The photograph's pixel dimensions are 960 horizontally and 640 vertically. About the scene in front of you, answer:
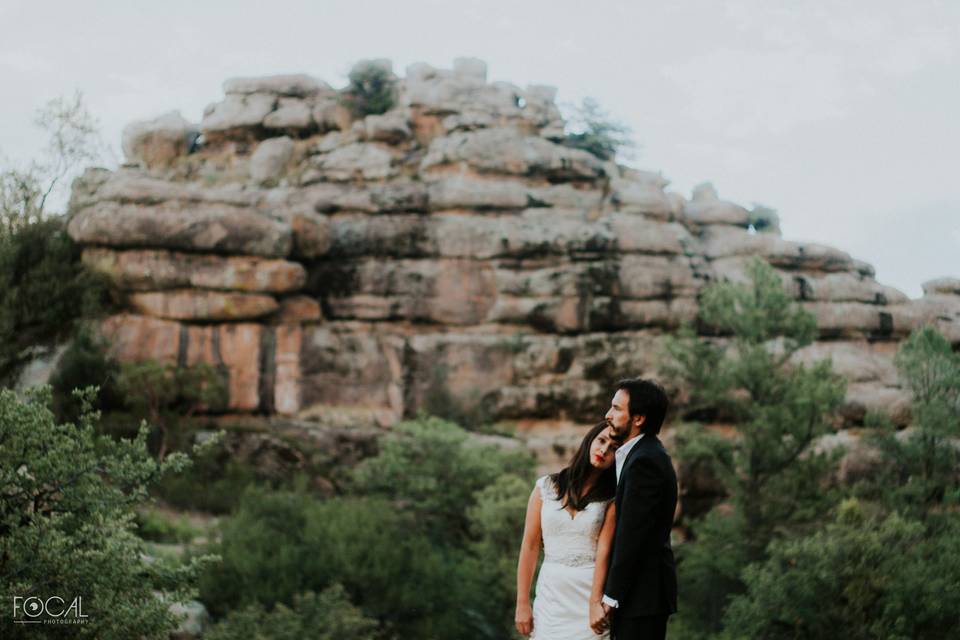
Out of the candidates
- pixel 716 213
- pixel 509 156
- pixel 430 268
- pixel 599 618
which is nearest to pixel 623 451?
pixel 599 618

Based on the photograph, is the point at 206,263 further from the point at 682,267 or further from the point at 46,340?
the point at 682,267

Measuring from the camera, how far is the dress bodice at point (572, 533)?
468 centimetres

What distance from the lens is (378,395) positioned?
2831 centimetres

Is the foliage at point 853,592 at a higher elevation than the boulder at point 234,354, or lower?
lower

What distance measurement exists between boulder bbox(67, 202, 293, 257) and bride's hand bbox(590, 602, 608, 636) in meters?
24.1

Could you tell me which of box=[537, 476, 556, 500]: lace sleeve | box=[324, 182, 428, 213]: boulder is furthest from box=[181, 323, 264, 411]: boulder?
box=[537, 476, 556, 500]: lace sleeve

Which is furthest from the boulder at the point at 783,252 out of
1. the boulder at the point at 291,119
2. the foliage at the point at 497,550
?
the foliage at the point at 497,550

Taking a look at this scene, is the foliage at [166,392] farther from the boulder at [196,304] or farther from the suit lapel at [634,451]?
the suit lapel at [634,451]

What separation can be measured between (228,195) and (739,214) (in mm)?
18388

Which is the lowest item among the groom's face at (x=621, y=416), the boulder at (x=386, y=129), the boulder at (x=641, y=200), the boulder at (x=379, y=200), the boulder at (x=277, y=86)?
the groom's face at (x=621, y=416)

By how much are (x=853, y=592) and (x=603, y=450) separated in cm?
998

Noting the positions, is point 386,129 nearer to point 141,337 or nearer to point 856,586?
point 141,337

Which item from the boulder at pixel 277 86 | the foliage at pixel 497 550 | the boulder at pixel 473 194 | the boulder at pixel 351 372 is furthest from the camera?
the boulder at pixel 277 86

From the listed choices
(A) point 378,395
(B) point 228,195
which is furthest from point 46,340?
(A) point 378,395
